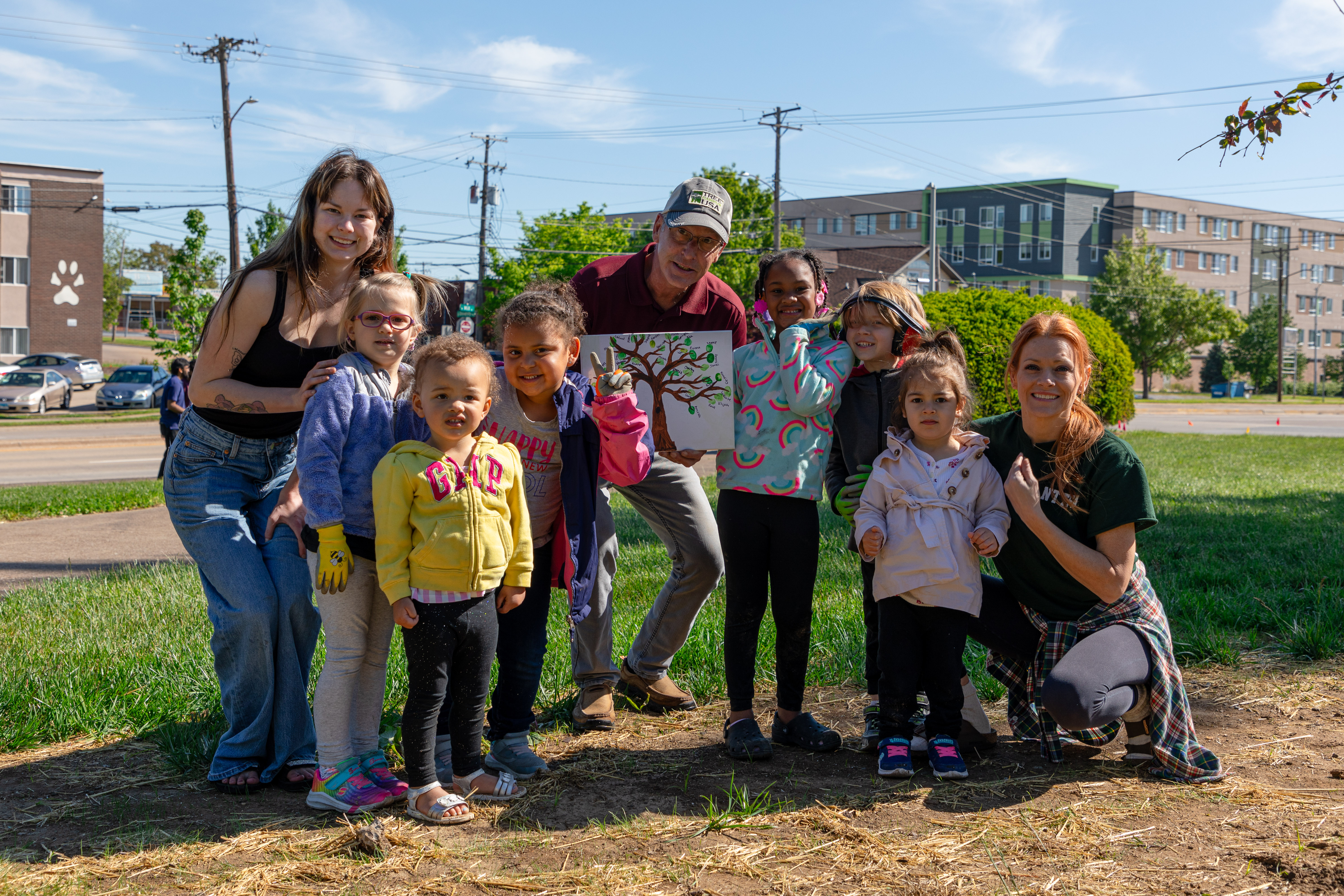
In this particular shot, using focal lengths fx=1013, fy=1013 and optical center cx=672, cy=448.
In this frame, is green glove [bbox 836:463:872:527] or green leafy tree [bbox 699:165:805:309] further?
green leafy tree [bbox 699:165:805:309]

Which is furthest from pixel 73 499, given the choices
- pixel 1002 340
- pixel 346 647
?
pixel 1002 340

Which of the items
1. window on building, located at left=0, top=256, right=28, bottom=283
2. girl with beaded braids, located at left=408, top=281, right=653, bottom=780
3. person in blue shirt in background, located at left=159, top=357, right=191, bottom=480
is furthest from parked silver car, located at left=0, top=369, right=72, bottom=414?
girl with beaded braids, located at left=408, top=281, right=653, bottom=780

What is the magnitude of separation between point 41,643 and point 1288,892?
572cm

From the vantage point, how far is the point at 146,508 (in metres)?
11.9

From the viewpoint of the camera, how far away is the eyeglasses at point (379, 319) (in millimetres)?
3486

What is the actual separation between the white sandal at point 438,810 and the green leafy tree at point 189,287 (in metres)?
23.4

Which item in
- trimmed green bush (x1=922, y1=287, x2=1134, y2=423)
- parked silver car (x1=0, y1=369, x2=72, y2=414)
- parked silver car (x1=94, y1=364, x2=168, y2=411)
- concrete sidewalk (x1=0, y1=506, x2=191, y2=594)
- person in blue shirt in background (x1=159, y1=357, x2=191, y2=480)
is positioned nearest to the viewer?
concrete sidewalk (x1=0, y1=506, x2=191, y2=594)

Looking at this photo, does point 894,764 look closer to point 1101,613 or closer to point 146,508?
point 1101,613

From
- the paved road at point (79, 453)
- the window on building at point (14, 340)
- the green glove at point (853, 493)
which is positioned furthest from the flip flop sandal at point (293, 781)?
the window on building at point (14, 340)

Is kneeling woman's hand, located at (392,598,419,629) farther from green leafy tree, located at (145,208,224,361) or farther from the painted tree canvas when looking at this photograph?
green leafy tree, located at (145,208,224,361)

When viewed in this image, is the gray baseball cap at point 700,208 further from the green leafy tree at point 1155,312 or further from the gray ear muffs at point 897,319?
the green leafy tree at point 1155,312

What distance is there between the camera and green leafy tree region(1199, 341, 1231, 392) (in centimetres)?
6825

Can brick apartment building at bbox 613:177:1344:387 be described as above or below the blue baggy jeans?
above

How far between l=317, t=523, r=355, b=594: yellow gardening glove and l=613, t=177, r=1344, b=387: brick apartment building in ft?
253
